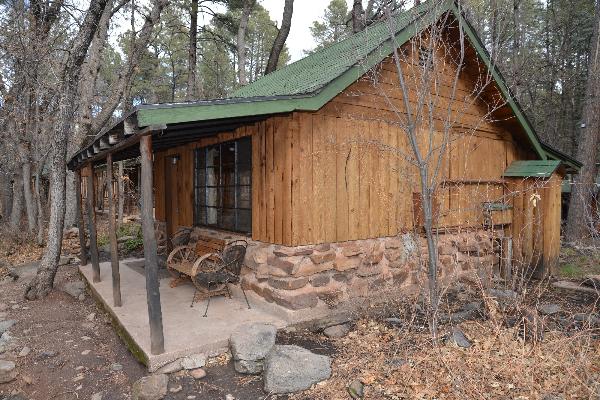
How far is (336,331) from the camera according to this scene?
447 centimetres

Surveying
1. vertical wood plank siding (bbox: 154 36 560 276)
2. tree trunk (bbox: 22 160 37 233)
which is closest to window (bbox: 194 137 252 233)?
vertical wood plank siding (bbox: 154 36 560 276)

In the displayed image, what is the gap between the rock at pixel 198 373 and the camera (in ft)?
11.6

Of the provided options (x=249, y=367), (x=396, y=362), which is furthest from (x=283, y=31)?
(x=396, y=362)

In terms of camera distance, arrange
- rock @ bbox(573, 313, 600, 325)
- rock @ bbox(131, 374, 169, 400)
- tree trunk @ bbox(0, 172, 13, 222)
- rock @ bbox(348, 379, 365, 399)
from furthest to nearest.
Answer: tree trunk @ bbox(0, 172, 13, 222) → rock @ bbox(573, 313, 600, 325) → rock @ bbox(131, 374, 169, 400) → rock @ bbox(348, 379, 365, 399)

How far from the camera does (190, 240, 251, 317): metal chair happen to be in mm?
4809

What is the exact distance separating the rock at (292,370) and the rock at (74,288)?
4.47 metres

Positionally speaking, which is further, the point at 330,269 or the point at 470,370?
the point at 330,269

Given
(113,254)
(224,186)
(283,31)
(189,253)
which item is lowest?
(189,253)

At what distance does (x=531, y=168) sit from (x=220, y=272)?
6.10 metres

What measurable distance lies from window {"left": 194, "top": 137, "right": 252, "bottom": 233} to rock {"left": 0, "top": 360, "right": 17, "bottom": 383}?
9.94ft

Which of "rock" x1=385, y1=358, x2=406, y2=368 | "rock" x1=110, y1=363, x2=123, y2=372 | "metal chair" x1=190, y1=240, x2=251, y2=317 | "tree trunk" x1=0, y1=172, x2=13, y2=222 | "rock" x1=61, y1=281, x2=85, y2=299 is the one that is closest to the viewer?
"rock" x1=385, y1=358, x2=406, y2=368

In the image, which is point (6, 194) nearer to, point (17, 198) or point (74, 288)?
point (17, 198)

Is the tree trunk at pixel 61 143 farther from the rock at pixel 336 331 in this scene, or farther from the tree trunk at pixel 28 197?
the tree trunk at pixel 28 197

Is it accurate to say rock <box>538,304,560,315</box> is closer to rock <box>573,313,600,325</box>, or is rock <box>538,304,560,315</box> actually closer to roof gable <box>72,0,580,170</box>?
rock <box>573,313,600,325</box>
